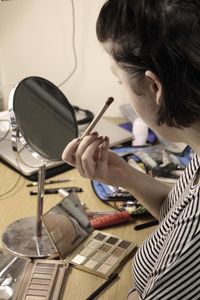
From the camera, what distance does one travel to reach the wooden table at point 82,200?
75cm

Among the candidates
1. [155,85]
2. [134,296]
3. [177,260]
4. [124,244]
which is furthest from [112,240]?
[155,85]

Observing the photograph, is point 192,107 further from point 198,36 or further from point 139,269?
point 139,269

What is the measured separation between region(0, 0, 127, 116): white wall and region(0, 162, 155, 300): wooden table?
0.46 meters

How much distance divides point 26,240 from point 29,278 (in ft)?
0.41

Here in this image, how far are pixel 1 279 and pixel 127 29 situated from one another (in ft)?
1.63

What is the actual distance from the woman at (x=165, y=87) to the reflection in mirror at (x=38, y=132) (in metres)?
0.21

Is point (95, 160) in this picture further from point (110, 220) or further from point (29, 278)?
point (29, 278)

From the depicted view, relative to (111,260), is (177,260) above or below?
above

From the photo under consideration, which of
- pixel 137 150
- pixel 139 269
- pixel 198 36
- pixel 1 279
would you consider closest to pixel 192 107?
pixel 198 36

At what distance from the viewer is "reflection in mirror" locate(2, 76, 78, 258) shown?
78 centimetres

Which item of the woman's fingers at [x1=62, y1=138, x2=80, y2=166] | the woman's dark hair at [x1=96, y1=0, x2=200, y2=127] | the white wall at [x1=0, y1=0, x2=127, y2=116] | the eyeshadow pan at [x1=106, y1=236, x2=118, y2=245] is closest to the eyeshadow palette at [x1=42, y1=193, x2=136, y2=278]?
the eyeshadow pan at [x1=106, y1=236, x2=118, y2=245]

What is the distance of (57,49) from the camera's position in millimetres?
1458

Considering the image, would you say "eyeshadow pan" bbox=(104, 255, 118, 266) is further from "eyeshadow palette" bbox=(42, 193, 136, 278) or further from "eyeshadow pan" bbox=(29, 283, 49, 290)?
"eyeshadow pan" bbox=(29, 283, 49, 290)

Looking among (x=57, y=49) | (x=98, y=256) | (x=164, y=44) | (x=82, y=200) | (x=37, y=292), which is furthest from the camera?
(x=57, y=49)
